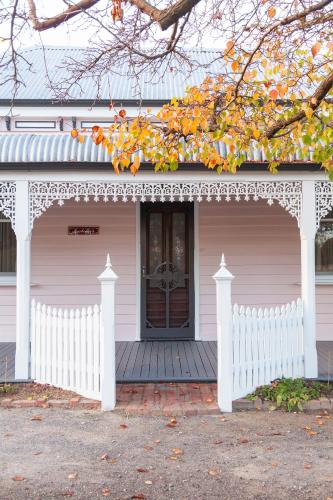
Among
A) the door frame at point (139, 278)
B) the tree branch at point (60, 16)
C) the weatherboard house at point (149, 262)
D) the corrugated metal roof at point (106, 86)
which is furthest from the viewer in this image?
the corrugated metal roof at point (106, 86)

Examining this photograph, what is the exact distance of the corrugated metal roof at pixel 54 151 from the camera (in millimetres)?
6641

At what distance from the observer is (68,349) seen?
6.08 metres

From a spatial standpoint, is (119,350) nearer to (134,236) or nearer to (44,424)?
(134,236)

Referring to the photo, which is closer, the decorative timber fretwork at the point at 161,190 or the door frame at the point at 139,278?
the decorative timber fretwork at the point at 161,190

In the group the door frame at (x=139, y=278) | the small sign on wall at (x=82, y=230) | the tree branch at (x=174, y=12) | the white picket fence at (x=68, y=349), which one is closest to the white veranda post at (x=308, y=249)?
the door frame at (x=139, y=278)

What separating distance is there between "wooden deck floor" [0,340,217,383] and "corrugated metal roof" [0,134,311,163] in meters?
2.91

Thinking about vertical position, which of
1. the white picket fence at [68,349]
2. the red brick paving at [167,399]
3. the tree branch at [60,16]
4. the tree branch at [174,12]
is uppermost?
the tree branch at [60,16]

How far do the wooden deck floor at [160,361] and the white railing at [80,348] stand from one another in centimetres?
64

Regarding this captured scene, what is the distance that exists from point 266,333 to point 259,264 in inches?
119

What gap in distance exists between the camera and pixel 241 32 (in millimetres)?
5703

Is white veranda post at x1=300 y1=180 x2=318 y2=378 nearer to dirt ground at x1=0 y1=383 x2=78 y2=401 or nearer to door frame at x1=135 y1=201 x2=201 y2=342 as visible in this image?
door frame at x1=135 y1=201 x2=201 y2=342

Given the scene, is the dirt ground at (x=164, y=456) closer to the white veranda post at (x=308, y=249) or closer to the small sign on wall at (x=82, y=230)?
the white veranda post at (x=308, y=249)

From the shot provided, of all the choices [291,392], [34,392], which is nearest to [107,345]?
[34,392]

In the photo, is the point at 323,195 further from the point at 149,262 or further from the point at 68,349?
the point at 68,349
